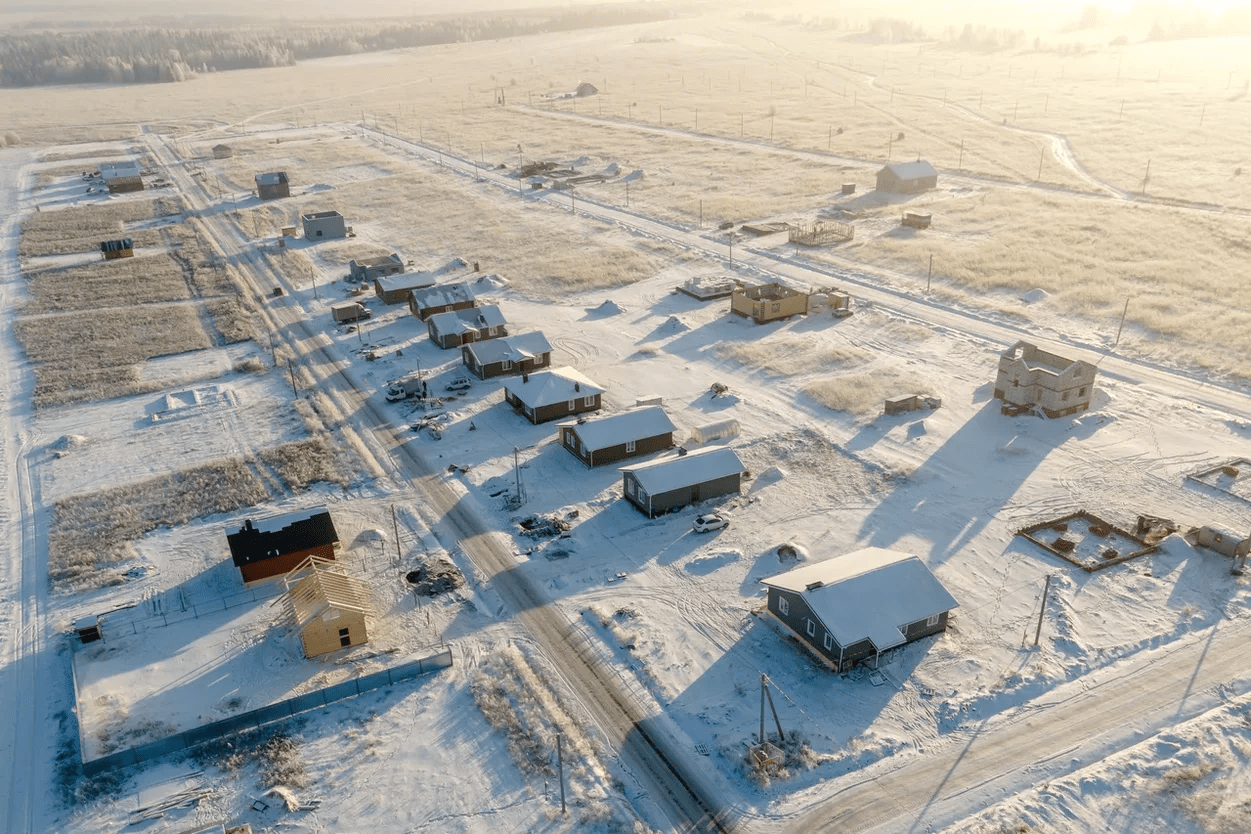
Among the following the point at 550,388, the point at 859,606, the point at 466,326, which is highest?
the point at 859,606

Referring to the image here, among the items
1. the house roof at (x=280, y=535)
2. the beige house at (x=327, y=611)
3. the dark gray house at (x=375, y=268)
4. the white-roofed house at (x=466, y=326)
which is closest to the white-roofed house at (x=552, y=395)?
the white-roofed house at (x=466, y=326)

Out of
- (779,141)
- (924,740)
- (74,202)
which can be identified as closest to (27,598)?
(924,740)

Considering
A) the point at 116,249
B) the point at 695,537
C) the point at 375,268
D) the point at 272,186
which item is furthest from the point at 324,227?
the point at 695,537

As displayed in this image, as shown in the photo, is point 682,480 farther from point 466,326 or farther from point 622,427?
point 466,326

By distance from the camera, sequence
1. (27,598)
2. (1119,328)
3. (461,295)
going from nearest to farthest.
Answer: (27,598) → (1119,328) → (461,295)

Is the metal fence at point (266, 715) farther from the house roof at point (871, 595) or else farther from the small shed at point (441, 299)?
the small shed at point (441, 299)

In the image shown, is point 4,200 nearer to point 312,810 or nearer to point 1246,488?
point 312,810
